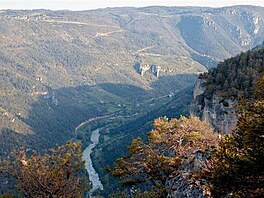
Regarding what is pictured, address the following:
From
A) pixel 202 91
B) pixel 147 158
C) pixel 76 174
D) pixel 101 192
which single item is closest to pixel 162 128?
pixel 147 158

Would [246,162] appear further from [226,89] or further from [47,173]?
[226,89]

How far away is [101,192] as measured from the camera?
135m

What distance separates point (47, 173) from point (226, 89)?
2892 cm

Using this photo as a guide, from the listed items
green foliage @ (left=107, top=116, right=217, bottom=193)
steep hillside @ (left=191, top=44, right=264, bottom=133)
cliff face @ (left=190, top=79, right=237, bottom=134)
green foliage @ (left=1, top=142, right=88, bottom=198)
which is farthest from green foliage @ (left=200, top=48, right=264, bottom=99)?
green foliage @ (left=1, top=142, right=88, bottom=198)

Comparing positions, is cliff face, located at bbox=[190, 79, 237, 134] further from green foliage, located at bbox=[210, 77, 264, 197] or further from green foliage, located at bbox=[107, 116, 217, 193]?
green foliage, located at bbox=[210, 77, 264, 197]

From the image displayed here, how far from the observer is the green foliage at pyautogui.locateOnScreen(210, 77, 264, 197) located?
2156 cm

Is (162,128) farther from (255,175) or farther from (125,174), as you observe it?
(255,175)

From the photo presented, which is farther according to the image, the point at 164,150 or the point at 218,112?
the point at 218,112

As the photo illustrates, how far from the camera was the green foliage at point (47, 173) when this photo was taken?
34125 mm

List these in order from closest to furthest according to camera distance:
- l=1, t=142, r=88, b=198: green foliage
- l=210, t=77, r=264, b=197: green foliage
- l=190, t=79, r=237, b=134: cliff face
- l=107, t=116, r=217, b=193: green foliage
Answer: l=210, t=77, r=264, b=197: green foliage < l=1, t=142, r=88, b=198: green foliage < l=107, t=116, r=217, b=193: green foliage < l=190, t=79, r=237, b=134: cliff face

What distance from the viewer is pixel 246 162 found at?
21.5 meters

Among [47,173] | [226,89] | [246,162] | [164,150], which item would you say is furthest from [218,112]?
[246,162]

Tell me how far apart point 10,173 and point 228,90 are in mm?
30312

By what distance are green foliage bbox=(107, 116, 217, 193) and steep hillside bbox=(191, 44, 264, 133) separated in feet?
43.1
